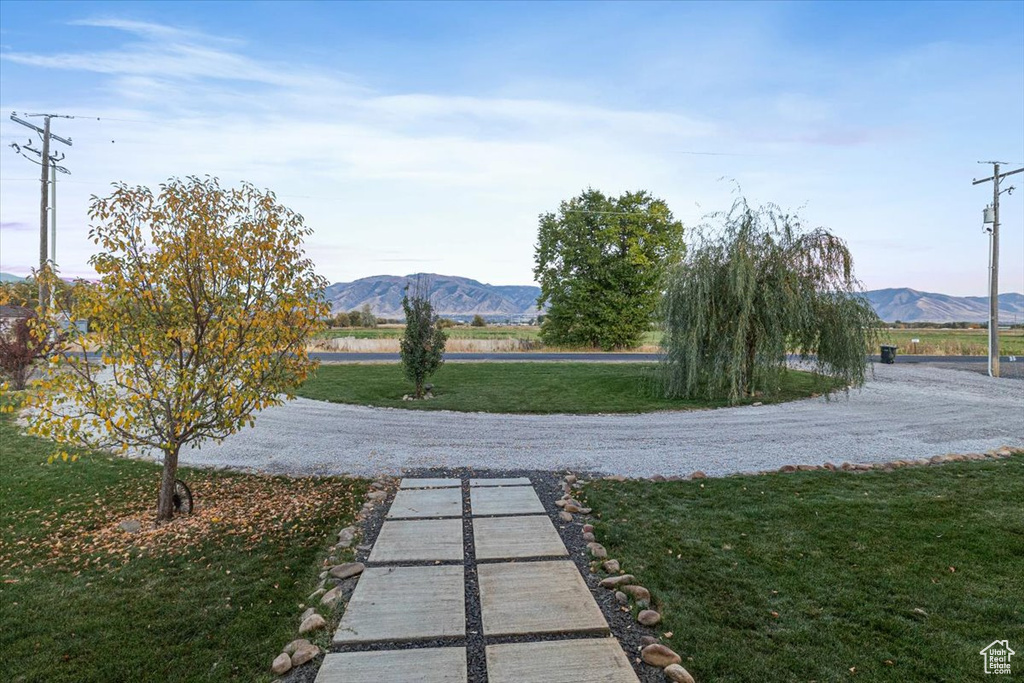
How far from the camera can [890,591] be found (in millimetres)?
3102

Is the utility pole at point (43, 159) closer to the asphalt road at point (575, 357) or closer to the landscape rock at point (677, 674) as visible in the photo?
the asphalt road at point (575, 357)

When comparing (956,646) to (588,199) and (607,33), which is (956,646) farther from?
(588,199)

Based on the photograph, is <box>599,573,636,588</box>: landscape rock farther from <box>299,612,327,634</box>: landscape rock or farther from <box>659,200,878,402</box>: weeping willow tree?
<box>659,200,878,402</box>: weeping willow tree

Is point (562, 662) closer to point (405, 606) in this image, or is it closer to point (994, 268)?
point (405, 606)

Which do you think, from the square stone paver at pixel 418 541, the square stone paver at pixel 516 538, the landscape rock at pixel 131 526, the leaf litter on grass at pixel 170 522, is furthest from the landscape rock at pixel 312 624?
the landscape rock at pixel 131 526

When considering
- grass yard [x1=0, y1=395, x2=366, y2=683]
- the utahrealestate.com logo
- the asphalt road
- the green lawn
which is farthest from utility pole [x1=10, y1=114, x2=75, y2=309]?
the utahrealestate.com logo

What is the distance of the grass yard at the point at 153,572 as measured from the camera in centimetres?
250

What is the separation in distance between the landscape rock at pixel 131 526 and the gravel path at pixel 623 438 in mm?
1854

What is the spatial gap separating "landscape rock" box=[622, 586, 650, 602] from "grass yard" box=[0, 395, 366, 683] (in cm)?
191

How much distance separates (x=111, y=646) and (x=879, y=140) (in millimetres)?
17907

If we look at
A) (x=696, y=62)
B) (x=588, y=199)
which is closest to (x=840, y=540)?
(x=696, y=62)

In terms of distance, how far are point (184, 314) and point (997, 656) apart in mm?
5796

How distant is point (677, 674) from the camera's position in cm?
228

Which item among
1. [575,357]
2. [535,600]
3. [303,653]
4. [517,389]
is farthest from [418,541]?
[575,357]
